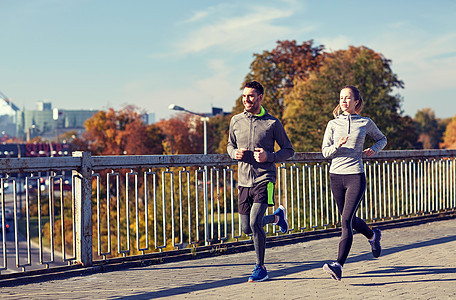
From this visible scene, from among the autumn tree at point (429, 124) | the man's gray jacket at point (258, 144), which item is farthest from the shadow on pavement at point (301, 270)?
the autumn tree at point (429, 124)

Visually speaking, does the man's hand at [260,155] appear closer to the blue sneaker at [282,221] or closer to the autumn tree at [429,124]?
the blue sneaker at [282,221]

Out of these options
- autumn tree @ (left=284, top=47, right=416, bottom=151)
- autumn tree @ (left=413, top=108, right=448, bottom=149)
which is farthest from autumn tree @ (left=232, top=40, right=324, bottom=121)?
autumn tree @ (left=413, top=108, right=448, bottom=149)

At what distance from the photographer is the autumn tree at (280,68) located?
47.7m

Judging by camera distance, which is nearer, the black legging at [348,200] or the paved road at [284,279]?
the paved road at [284,279]

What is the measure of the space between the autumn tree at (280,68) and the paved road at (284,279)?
130ft

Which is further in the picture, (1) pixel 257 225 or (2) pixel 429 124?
(2) pixel 429 124

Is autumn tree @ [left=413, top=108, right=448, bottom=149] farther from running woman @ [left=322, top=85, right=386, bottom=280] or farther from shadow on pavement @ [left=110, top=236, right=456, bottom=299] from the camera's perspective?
running woman @ [left=322, top=85, right=386, bottom=280]

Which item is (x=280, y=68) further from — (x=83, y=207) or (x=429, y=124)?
(x=429, y=124)

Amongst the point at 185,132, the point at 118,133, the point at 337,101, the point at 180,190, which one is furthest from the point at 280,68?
the point at 180,190

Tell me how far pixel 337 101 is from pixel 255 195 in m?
34.0

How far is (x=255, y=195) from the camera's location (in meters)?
5.74

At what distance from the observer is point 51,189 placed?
6254mm

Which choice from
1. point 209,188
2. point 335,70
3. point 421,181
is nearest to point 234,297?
point 209,188

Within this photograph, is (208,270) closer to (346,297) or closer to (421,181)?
(346,297)
